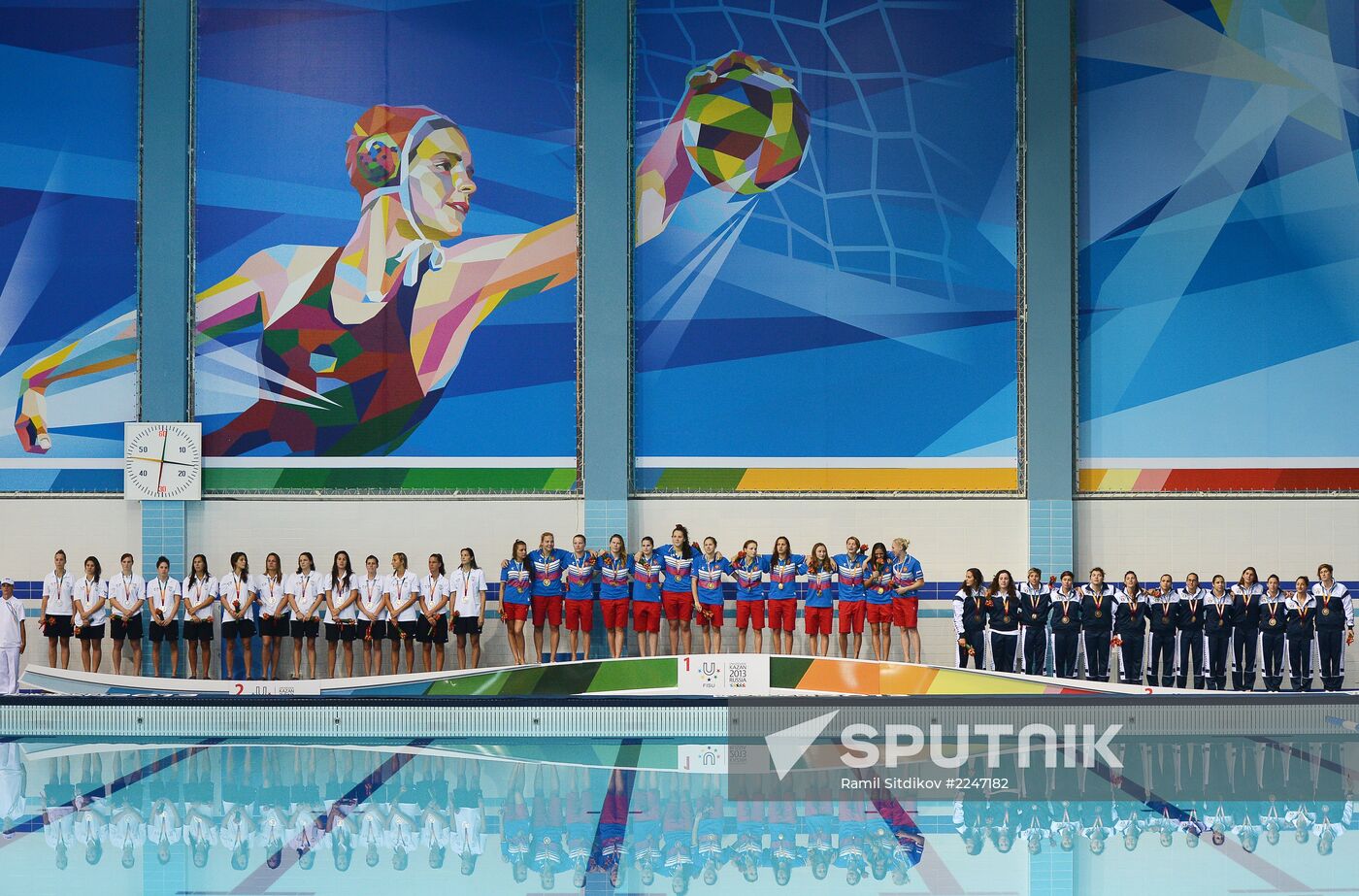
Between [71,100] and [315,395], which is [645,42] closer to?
[315,395]

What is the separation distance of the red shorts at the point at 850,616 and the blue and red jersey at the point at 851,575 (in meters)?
0.06

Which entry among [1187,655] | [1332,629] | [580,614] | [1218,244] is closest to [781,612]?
[580,614]

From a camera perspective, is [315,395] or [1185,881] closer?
[1185,881]

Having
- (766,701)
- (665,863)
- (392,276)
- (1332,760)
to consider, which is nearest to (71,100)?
(392,276)

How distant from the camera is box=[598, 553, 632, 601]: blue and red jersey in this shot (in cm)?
1209

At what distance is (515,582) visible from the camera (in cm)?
1193

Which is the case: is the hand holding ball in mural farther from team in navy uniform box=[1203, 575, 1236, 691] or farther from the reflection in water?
the reflection in water

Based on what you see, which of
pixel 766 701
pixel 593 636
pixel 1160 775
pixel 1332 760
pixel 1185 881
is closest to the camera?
pixel 1185 881

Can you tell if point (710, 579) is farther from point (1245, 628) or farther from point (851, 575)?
point (1245, 628)

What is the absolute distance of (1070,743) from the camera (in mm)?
8492

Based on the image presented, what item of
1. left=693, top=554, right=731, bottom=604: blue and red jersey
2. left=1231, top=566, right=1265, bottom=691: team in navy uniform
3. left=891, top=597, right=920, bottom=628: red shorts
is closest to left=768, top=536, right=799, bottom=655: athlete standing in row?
left=693, top=554, right=731, bottom=604: blue and red jersey

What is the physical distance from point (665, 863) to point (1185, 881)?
2.41 metres

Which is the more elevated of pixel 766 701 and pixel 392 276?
pixel 392 276

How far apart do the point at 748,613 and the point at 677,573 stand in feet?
2.76
